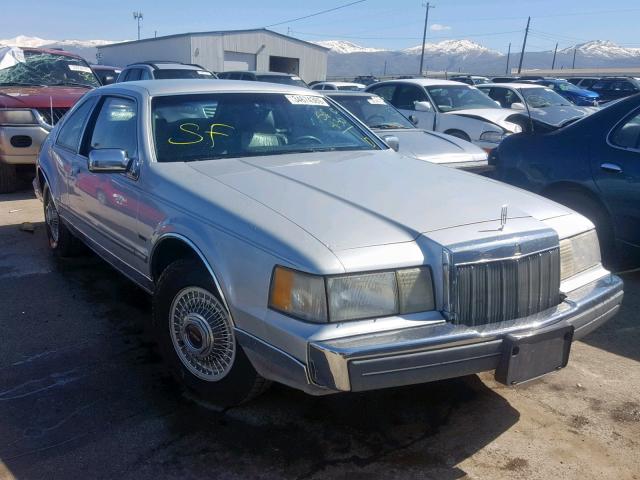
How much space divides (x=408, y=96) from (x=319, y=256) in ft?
28.3

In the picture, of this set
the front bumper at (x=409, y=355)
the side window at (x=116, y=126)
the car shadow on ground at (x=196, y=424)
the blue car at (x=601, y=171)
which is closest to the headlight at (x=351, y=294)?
the front bumper at (x=409, y=355)

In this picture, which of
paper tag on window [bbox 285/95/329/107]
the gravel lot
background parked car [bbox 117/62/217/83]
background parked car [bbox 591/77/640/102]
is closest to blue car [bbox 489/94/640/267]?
the gravel lot

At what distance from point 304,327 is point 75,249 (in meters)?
3.61

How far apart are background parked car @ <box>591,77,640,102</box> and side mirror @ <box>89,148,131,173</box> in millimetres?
25256

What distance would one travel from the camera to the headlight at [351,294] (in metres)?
2.44

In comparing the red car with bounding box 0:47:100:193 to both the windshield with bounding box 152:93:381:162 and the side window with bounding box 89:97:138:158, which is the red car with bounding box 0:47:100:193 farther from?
the windshield with bounding box 152:93:381:162

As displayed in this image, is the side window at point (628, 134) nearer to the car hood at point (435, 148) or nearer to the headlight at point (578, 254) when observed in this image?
the headlight at point (578, 254)

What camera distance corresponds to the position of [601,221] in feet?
16.1

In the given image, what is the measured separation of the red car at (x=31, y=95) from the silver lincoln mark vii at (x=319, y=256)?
4.03 metres

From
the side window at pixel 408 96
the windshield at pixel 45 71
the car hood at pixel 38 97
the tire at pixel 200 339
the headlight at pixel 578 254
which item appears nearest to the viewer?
the tire at pixel 200 339

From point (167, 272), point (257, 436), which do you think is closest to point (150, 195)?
point (167, 272)

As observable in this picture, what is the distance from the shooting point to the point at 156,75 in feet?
42.8

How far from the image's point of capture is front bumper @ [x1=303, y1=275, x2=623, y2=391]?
2.34 m

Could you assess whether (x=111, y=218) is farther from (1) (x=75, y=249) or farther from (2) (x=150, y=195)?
(1) (x=75, y=249)
